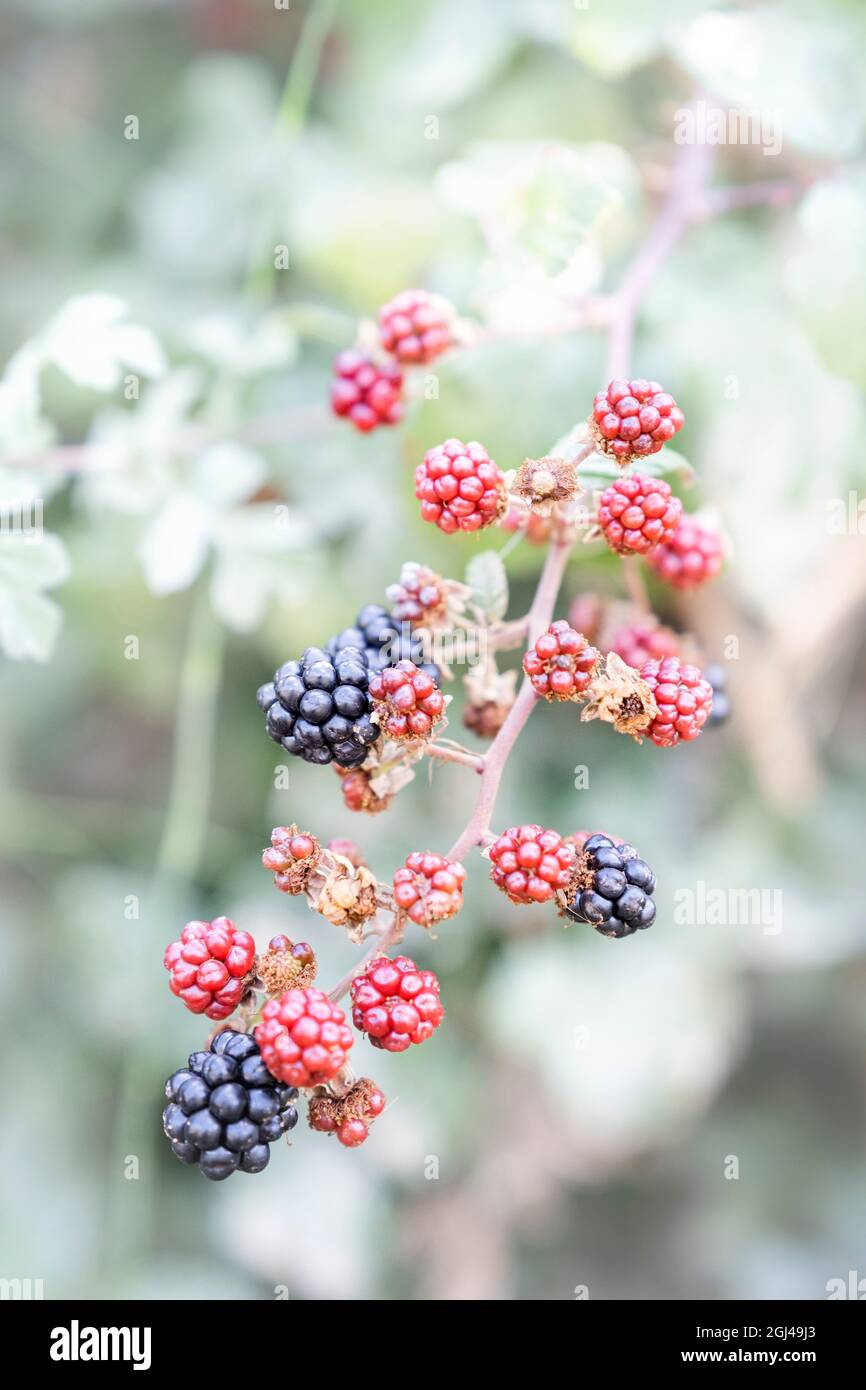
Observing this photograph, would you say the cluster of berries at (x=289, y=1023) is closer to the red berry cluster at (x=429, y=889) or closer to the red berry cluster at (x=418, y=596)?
the red berry cluster at (x=429, y=889)

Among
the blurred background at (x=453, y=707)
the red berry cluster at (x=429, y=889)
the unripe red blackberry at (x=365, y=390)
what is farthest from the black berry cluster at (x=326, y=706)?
the blurred background at (x=453, y=707)

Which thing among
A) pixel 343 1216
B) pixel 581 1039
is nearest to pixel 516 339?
pixel 581 1039

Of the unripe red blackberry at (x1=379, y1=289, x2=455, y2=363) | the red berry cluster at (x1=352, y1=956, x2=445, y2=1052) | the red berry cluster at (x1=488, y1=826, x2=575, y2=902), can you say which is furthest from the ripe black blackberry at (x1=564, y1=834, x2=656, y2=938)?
the unripe red blackberry at (x1=379, y1=289, x2=455, y2=363)

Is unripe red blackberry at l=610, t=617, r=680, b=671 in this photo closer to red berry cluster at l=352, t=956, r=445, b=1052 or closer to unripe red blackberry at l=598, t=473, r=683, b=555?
unripe red blackberry at l=598, t=473, r=683, b=555

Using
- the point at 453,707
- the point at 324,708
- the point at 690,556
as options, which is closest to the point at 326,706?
the point at 324,708
